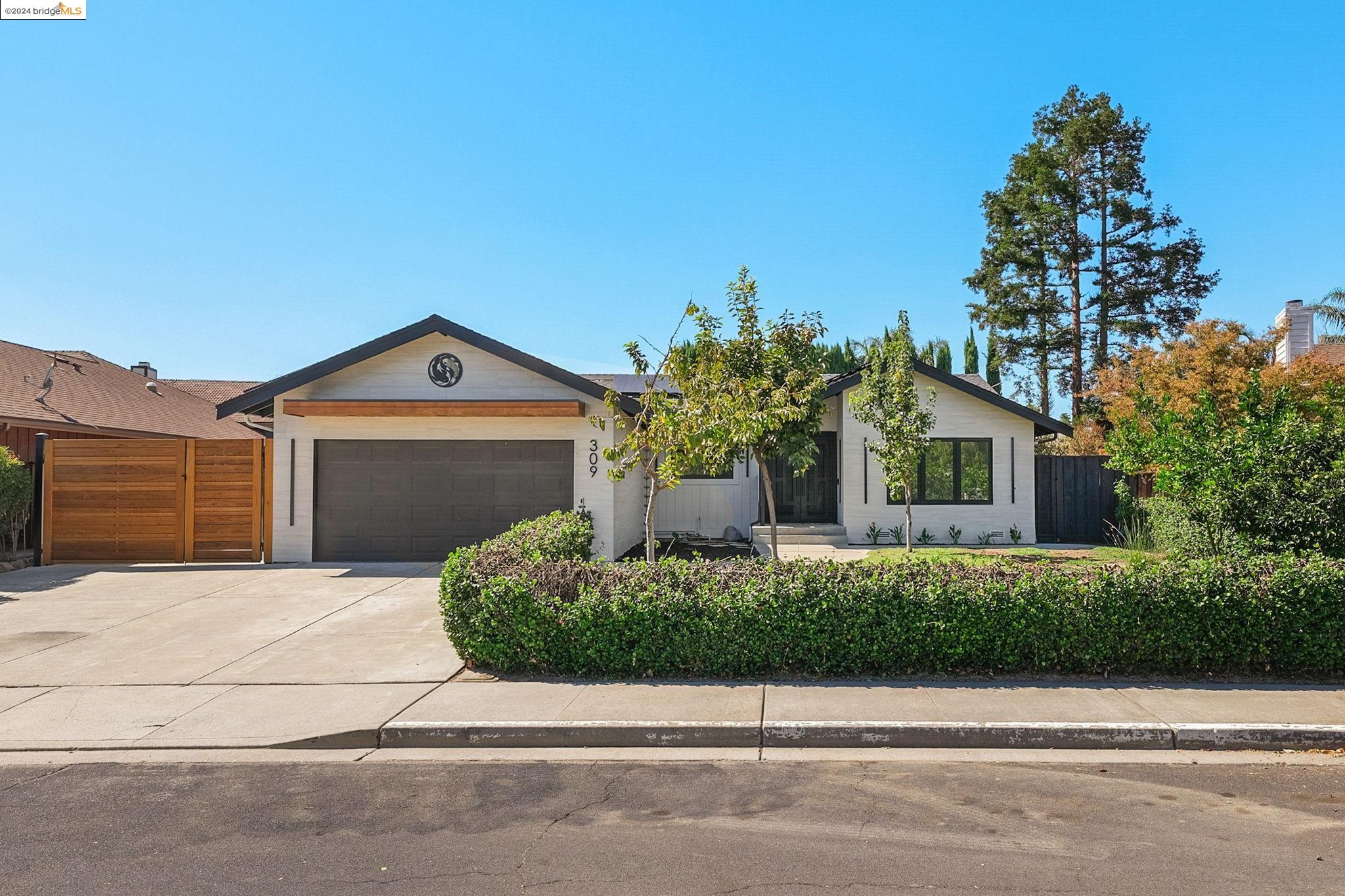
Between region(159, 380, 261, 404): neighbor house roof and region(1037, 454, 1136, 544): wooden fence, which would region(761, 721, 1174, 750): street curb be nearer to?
region(1037, 454, 1136, 544): wooden fence

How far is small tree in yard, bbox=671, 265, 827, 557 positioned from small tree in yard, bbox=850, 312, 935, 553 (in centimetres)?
160

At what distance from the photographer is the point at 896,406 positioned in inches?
560

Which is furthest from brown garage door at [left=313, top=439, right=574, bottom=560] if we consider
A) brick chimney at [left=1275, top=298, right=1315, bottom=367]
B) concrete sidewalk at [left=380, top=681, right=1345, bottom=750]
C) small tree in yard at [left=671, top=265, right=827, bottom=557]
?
brick chimney at [left=1275, top=298, right=1315, bottom=367]

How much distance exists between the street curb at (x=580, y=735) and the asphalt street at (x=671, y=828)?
0.32 m

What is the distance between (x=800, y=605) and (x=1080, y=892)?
340 centimetres

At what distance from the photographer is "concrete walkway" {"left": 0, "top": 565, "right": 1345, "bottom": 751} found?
5.67 m

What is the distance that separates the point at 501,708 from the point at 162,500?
11235 millimetres

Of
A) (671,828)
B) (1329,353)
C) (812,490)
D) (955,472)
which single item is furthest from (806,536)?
(1329,353)

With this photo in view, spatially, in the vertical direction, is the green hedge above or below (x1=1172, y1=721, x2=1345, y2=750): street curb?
above

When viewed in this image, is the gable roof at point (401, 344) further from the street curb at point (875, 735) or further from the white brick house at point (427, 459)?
the street curb at point (875, 735)

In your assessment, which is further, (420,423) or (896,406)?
(420,423)

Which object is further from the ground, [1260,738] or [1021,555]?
[1021,555]

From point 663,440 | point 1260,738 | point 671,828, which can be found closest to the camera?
point 671,828

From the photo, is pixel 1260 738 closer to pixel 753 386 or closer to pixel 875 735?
pixel 875 735
